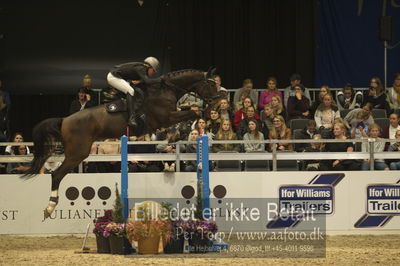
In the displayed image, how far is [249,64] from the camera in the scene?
16047 mm

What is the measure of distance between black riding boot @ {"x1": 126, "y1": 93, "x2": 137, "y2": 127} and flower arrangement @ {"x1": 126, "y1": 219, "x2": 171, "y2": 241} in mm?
1348

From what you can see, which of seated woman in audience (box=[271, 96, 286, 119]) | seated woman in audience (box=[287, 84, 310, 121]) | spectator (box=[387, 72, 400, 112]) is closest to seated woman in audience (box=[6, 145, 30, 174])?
seated woman in audience (box=[271, 96, 286, 119])

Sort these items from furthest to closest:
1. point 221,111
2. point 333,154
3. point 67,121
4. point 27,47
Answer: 1. point 27,47
2. point 221,111
3. point 333,154
4. point 67,121

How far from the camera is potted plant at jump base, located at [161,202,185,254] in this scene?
32.8 ft

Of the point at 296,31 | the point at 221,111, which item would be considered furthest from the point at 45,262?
the point at 296,31

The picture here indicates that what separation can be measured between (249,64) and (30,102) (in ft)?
14.9

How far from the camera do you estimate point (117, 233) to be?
396 inches

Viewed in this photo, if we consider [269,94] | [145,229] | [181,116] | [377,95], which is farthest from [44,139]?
[377,95]

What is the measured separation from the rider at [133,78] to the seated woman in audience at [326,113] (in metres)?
4.06

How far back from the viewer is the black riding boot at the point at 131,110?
1037cm

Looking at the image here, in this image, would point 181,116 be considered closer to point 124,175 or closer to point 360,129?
point 124,175

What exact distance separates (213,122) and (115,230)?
3477mm

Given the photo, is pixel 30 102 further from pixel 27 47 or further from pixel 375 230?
pixel 375 230

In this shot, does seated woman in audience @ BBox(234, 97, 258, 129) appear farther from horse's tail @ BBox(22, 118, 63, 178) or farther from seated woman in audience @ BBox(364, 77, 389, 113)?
horse's tail @ BBox(22, 118, 63, 178)
